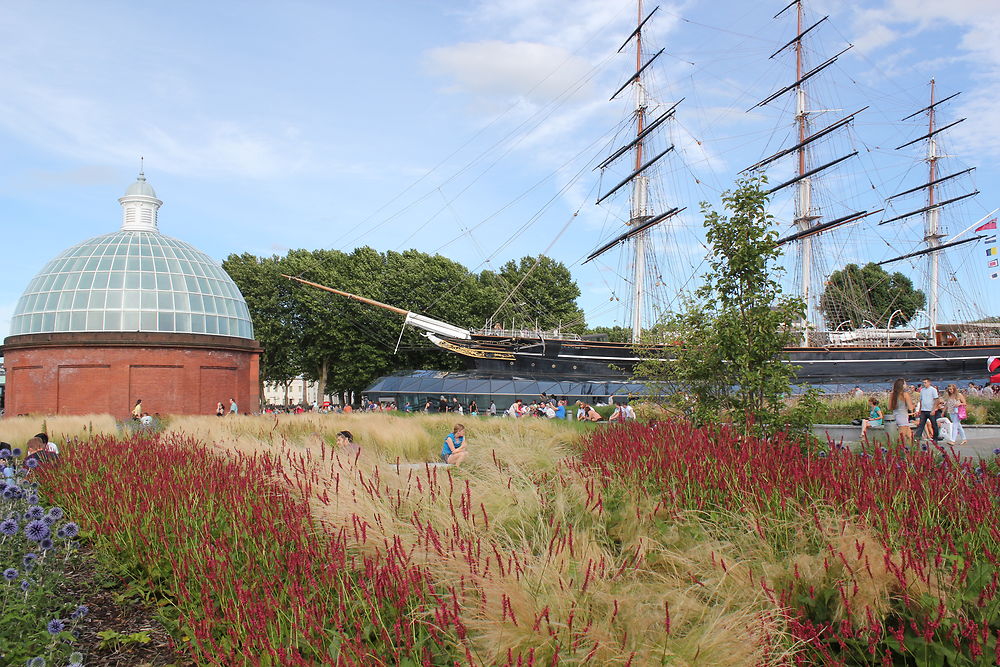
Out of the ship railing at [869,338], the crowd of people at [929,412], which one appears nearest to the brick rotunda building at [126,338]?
the crowd of people at [929,412]

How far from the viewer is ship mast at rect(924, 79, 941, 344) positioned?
5725 cm

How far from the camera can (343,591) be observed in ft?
14.0

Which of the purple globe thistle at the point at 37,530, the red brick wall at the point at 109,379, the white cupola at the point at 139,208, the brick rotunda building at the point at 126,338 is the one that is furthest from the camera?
the white cupola at the point at 139,208

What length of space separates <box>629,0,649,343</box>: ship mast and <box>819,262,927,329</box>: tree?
23464mm

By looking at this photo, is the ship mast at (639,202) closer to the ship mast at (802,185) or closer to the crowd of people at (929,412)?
the ship mast at (802,185)

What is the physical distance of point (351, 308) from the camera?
1893 inches

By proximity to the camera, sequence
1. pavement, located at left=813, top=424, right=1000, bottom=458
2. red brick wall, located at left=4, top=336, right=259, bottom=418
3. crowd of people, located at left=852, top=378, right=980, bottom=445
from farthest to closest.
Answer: red brick wall, located at left=4, top=336, right=259, bottom=418
pavement, located at left=813, top=424, right=1000, bottom=458
crowd of people, located at left=852, top=378, right=980, bottom=445

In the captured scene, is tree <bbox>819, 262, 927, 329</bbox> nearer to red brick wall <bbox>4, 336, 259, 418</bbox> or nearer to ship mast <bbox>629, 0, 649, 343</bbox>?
ship mast <bbox>629, 0, 649, 343</bbox>

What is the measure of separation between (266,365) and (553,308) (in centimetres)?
2296

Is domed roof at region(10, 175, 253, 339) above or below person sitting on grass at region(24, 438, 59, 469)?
above

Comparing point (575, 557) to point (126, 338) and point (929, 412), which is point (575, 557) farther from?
point (126, 338)

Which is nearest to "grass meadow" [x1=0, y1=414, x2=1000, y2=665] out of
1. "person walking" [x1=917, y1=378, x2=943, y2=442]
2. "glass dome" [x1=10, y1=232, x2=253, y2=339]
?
"person walking" [x1=917, y1=378, x2=943, y2=442]

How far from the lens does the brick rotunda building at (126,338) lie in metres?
31.0

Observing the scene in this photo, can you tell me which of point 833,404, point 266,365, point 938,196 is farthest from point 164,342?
point 938,196
